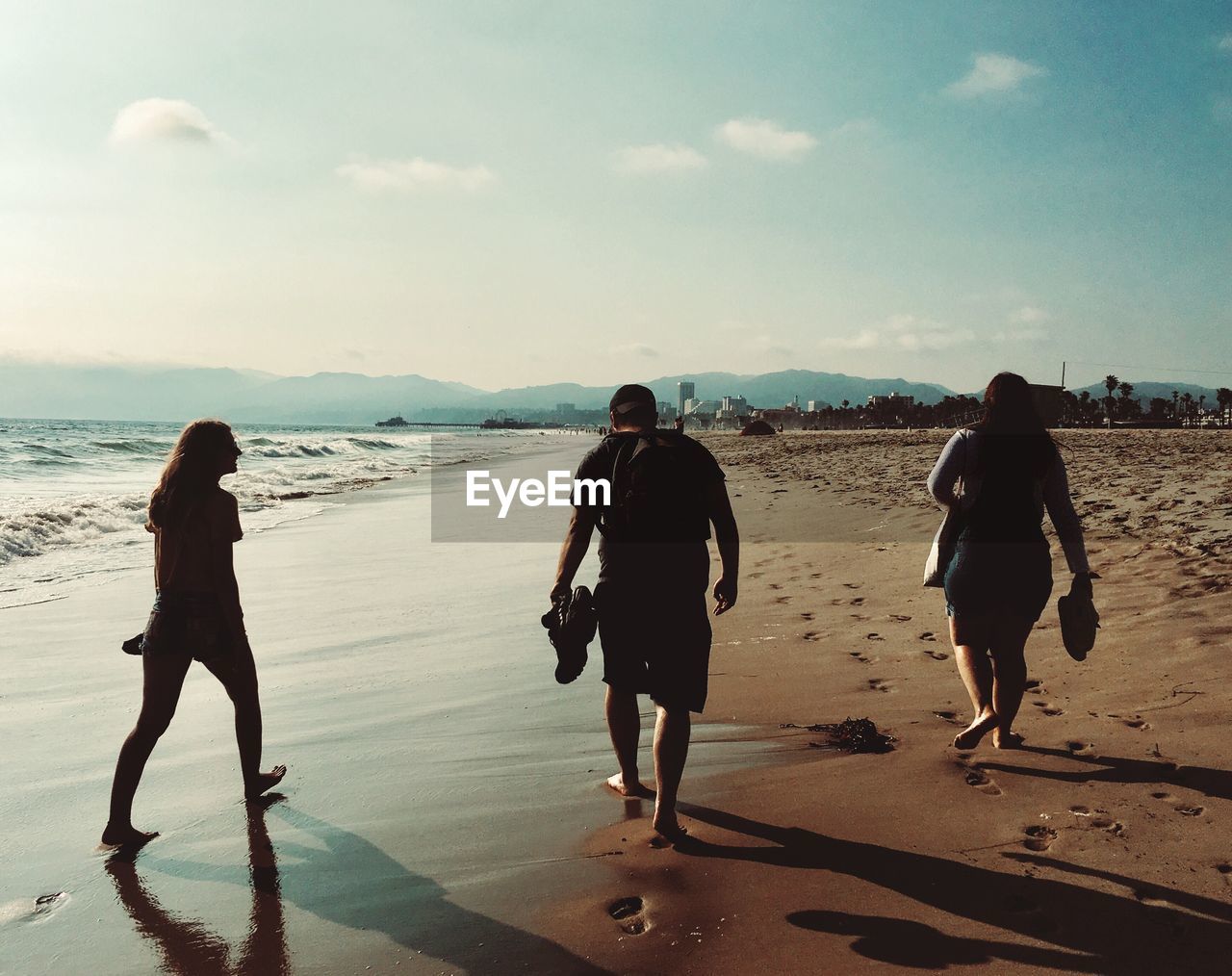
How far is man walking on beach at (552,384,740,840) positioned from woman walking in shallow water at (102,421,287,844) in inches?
58.9

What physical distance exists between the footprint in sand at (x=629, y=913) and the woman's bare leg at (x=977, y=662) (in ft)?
6.39

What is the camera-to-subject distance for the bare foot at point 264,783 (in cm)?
359

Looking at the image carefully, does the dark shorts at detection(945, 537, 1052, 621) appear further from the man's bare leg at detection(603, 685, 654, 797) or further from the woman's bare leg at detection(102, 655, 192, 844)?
the woman's bare leg at detection(102, 655, 192, 844)

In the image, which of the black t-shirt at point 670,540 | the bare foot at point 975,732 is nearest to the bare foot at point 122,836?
the black t-shirt at point 670,540

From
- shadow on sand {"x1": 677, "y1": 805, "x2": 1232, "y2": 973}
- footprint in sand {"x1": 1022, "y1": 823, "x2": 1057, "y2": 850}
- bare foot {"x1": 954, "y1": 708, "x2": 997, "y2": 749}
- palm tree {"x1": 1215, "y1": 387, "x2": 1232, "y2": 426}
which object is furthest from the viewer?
palm tree {"x1": 1215, "y1": 387, "x2": 1232, "y2": 426}

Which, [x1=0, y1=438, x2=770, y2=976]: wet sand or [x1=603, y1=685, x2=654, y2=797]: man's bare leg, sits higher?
[x1=603, y1=685, x2=654, y2=797]: man's bare leg

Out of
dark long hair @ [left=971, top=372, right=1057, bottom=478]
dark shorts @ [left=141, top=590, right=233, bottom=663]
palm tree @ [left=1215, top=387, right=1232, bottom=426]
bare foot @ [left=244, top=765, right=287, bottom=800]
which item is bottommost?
bare foot @ [left=244, top=765, right=287, bottom=800]

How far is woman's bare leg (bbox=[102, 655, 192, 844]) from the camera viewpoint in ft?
10.5

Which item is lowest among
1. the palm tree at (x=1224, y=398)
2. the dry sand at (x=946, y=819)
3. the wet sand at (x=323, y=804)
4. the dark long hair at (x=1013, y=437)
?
the wet sand at (x=323, y=804)

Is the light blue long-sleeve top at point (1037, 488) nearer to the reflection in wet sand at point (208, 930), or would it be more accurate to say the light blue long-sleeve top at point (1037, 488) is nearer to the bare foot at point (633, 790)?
the bare foot at point (633, 790)

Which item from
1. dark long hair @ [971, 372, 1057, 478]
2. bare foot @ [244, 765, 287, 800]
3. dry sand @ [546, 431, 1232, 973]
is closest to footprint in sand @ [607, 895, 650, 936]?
dry sand @ [546, 431, 1232, 973]

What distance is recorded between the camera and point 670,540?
3.28m

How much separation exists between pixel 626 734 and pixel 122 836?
2.10 m

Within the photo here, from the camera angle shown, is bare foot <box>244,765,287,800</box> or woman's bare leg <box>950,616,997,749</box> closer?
bare foot <box>244,765,287,800</box>
